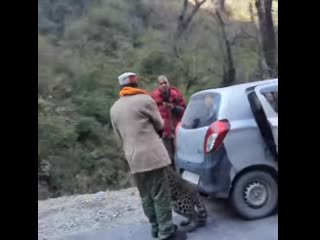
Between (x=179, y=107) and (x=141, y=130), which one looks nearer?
(x=141, y=130)

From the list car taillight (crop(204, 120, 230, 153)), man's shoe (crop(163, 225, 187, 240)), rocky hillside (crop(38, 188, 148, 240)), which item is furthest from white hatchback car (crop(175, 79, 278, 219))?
rocky hillside (crop(38, 188, 148, 240))

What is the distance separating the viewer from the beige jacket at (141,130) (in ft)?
9.38

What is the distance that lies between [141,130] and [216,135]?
0.53 metres

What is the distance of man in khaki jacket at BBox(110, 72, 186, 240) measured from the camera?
113 inches

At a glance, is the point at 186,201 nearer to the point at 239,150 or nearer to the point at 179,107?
the point at 239,150

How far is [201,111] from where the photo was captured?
3371 millimetres

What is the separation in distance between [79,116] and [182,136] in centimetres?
284

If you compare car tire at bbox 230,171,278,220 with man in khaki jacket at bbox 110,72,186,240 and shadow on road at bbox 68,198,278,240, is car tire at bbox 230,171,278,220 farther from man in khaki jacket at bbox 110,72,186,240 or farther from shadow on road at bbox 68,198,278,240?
man in khaki jacket at bbox 110,72,186,240

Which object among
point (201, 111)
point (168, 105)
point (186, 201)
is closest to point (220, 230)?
point (186, 201)

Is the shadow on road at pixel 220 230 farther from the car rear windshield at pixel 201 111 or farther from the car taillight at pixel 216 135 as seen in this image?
the car rear windshield at pixel 201 111

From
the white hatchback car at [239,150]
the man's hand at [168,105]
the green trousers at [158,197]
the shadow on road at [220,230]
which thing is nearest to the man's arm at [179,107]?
the man's hand at [168,105]

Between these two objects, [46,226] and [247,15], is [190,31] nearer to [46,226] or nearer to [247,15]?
[247,15]
